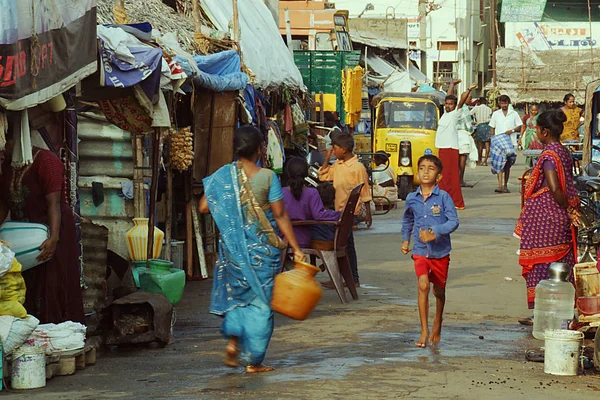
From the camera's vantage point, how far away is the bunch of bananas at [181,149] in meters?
11.9

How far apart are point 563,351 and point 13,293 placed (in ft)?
11.7

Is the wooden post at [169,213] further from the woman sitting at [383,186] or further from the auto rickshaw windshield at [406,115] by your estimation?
the auto rickshaw windshield at [406,115]

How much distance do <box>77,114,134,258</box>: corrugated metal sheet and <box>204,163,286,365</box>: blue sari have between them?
13.2ft

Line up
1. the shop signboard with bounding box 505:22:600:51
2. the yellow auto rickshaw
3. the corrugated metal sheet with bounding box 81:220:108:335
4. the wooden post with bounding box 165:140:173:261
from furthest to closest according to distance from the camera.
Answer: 1. the shop signboard with bounding box 505:22:600:51
2. the yellow auto rickshaw
3. the wooden post with bounding box 165:140:173:261
4. the corrugated metal sheet with bounding box 81:220:108:335

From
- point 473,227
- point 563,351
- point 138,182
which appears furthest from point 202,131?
point 563,351

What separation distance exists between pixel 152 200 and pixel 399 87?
31693 millimetres

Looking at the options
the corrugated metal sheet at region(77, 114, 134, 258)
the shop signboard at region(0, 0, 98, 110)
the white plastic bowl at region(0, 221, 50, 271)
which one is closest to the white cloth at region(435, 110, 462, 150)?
the corrugated metal sheet at region(77, 114, 134, 258)

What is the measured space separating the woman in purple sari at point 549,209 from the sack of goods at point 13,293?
162 inches

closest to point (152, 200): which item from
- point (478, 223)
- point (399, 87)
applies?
point (478, 223)

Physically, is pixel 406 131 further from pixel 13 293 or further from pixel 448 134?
pixel 13 293

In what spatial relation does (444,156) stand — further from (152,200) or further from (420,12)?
(420,12)

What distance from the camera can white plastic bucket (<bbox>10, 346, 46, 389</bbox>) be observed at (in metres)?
6.81

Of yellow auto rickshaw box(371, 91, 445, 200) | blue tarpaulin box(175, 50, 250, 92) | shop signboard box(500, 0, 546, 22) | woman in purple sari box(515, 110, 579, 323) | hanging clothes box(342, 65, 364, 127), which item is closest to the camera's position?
woman in purple sari box(515, 110, 579, 323)

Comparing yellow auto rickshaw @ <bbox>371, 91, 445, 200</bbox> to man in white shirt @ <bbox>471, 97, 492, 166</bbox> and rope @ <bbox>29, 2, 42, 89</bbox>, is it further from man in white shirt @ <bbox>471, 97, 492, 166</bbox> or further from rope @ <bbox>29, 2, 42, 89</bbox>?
rope @ <bbox>29, 2, 42, 89</bbox>
